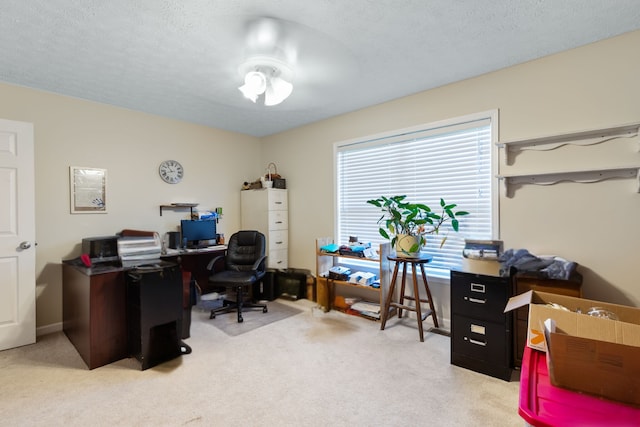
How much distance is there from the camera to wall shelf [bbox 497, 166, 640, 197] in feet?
7.27

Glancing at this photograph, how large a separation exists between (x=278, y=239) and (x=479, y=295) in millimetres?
2914

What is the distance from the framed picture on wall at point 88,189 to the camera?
329cm

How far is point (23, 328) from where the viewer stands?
9.30 feet

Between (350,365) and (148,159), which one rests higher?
(148,159)

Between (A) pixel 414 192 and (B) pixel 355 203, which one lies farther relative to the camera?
(B) pixel 355 203

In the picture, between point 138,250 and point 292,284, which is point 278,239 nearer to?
point 292,284

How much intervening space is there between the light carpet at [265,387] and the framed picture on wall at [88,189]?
1.40 m

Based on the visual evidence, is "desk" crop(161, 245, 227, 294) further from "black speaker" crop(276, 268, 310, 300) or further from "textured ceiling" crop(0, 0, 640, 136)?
"textured ceiling" crop(0, 0, 640, 136)

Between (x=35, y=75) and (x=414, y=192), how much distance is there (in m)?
3.91

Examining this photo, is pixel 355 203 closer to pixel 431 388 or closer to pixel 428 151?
pixel 428 151

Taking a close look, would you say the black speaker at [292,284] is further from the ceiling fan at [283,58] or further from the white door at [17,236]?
the white door at [17,236]

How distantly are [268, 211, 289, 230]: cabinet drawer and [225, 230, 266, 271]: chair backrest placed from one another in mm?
551

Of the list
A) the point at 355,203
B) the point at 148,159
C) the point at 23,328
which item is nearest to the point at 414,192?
the point at 355,203

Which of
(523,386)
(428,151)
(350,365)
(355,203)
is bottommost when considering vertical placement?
(350,365)
